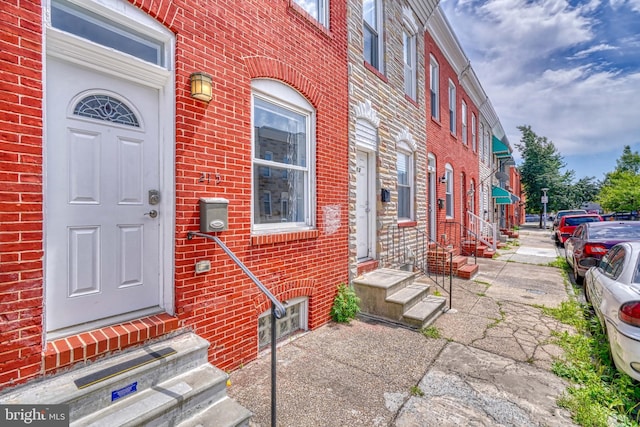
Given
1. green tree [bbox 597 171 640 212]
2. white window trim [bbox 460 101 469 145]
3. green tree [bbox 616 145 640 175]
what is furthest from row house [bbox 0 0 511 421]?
green tree [bbox 616 145 640 175]

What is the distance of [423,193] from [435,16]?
5089 millimetres

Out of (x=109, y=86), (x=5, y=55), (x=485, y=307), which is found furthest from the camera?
(x=485, y=307)

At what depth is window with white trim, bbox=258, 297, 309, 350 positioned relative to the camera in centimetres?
388

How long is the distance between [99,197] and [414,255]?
657cm

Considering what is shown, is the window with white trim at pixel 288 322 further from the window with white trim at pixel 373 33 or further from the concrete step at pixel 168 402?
the window with white trim at pixel 373 33

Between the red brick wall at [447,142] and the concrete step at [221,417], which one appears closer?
the concrete step at [221,417]

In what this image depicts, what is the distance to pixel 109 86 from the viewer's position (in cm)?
266

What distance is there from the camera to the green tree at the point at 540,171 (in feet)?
99.5

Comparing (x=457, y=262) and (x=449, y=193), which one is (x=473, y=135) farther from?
(x=457, y=262)

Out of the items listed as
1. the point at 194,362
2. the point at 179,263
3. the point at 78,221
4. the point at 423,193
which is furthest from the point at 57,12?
the point at 423,193

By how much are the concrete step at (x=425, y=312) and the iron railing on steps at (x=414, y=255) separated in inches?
12.4

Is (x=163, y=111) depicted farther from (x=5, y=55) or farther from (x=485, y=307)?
(x=485, y=307)

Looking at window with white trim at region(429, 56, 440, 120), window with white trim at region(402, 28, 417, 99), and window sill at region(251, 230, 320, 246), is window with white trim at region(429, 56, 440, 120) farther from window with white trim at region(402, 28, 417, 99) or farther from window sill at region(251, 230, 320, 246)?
window sill at region(251, 230, 320, 246)

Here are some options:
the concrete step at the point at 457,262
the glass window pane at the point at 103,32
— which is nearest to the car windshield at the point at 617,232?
the concrete step at the point at 457,262
